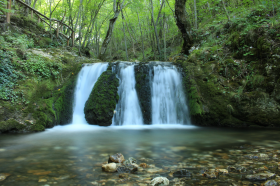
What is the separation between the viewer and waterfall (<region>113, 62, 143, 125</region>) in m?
7.23

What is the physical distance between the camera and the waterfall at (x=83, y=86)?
284 inches

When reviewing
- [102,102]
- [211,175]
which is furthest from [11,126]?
[211,175]

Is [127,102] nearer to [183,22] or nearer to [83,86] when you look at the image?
[83,86]

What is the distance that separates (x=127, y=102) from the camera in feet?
24.8

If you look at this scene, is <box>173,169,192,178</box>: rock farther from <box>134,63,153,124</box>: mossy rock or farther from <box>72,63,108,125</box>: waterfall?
<box>72,63,108,125</box>: waterfall

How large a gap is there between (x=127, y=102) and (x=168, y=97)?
178cm

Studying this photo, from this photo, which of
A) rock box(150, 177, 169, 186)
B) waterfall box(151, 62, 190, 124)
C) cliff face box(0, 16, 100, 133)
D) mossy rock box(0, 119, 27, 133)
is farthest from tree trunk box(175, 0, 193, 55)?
rock box(150, 177, 169, 186)

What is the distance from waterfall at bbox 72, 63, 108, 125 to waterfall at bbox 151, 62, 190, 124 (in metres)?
2.61

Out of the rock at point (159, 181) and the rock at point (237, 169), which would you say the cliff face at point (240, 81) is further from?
the rock at point (159, 181)

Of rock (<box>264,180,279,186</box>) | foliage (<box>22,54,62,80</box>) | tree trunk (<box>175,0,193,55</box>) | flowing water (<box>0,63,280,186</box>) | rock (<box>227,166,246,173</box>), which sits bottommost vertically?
flowing water (<box>0,63,280,186</box>)

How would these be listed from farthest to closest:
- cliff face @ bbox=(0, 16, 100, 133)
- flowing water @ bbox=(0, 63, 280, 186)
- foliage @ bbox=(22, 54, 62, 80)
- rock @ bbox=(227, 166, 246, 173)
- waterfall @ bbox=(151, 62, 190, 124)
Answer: waterfall @ bbox=(151, 62, 190, 124) → foliage @ bbox=(22, 54, 62, 80) → cliff face @ bbox=(0, 16, 100, 133) → rock @ bbox=(227, 166, 246, 173) → flowing water @ bbox=(0, 63, 280, 186)

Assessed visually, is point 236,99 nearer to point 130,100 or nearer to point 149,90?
point 149,90

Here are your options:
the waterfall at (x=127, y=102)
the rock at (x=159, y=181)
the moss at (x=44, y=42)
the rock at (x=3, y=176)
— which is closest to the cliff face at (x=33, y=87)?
the moss at (x=44, y=42)

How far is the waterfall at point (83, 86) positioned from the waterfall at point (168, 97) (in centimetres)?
261
